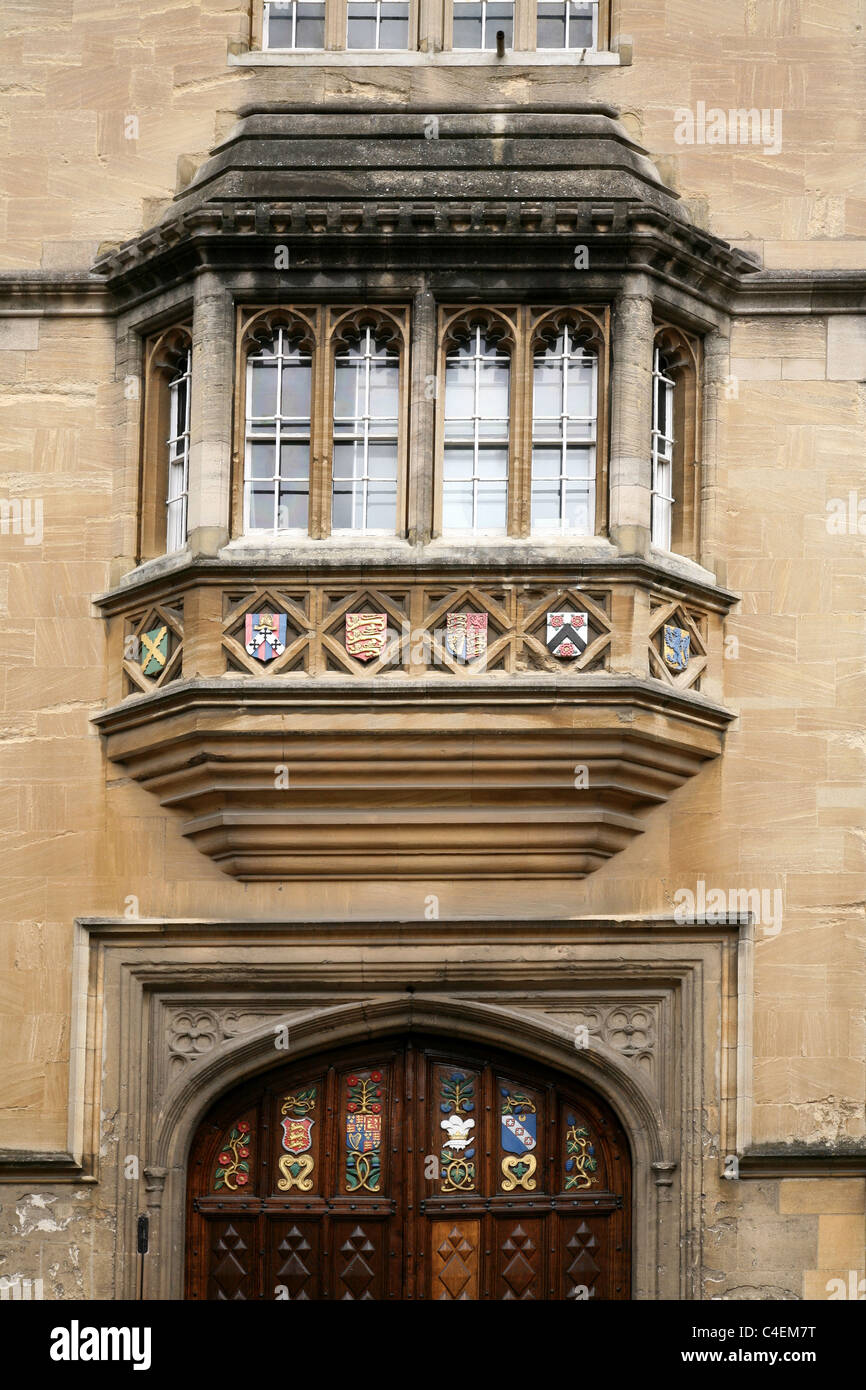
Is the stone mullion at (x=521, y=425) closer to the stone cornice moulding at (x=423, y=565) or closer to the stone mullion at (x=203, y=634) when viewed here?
the stone cornice moulding at (x=423, y=565)

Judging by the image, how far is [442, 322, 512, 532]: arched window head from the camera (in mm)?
17375

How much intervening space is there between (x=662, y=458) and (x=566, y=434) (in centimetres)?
70

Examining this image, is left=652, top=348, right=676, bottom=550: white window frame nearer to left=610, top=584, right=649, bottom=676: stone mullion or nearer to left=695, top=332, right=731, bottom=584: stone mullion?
left=695, top=332, right=731, bottom=584: stone mullion

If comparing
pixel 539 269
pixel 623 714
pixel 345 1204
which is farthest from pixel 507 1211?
pixel 539 269

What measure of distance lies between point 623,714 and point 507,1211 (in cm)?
310

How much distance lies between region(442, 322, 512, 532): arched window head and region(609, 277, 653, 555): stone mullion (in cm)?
72

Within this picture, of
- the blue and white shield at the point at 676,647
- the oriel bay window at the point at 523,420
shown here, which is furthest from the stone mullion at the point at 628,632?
the oriel bay window at the point at 523,420

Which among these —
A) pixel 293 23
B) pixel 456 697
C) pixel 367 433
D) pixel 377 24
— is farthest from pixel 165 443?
pixel 377 24

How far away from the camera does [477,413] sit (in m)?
17.4

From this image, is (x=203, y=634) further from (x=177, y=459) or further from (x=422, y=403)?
(x=422, y=403)

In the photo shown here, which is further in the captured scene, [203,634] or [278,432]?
[278,432]

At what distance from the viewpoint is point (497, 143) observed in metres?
17.7

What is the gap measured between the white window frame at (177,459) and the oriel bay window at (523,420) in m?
1.66

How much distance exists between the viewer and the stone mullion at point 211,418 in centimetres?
1709
